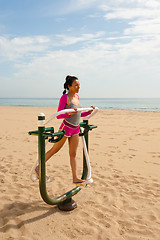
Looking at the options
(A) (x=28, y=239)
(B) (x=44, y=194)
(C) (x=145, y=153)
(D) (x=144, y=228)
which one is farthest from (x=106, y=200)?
(C) (x=145, y=153)

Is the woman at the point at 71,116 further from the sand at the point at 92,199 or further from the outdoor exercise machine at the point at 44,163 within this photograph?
the sand at the point at 92,199

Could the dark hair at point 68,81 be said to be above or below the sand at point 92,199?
above

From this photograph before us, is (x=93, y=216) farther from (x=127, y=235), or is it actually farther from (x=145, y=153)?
(x=145, y=153)

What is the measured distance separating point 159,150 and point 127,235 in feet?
13.4

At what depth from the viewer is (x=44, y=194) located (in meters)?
2.75

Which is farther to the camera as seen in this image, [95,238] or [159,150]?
[159,150]

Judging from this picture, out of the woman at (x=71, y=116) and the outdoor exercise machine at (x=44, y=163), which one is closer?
the outdoor exercise machine at (x=44, y=163)

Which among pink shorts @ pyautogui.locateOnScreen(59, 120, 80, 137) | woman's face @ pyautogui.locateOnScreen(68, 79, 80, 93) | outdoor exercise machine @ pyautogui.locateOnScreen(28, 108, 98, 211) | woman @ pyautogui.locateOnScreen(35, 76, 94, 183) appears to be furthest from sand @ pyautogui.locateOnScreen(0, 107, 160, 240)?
woman's face @ pyautogui.locateOnScreen(68, 79, 80, 93)

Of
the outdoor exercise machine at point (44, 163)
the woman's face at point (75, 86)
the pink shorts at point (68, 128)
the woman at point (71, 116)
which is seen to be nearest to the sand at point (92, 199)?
the outdoor exercise machine at point (44, 163)

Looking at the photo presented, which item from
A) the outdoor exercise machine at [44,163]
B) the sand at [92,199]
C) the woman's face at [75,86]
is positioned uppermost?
the woman's face at [75,86]

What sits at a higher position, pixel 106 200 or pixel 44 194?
pixel 44 194

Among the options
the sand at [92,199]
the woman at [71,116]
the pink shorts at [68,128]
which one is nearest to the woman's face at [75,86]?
the woman at [71,116]

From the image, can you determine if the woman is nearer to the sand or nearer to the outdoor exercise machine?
the outdoor exercise machine

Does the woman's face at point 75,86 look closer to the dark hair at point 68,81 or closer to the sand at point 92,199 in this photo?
the dark hair at point 68,81
